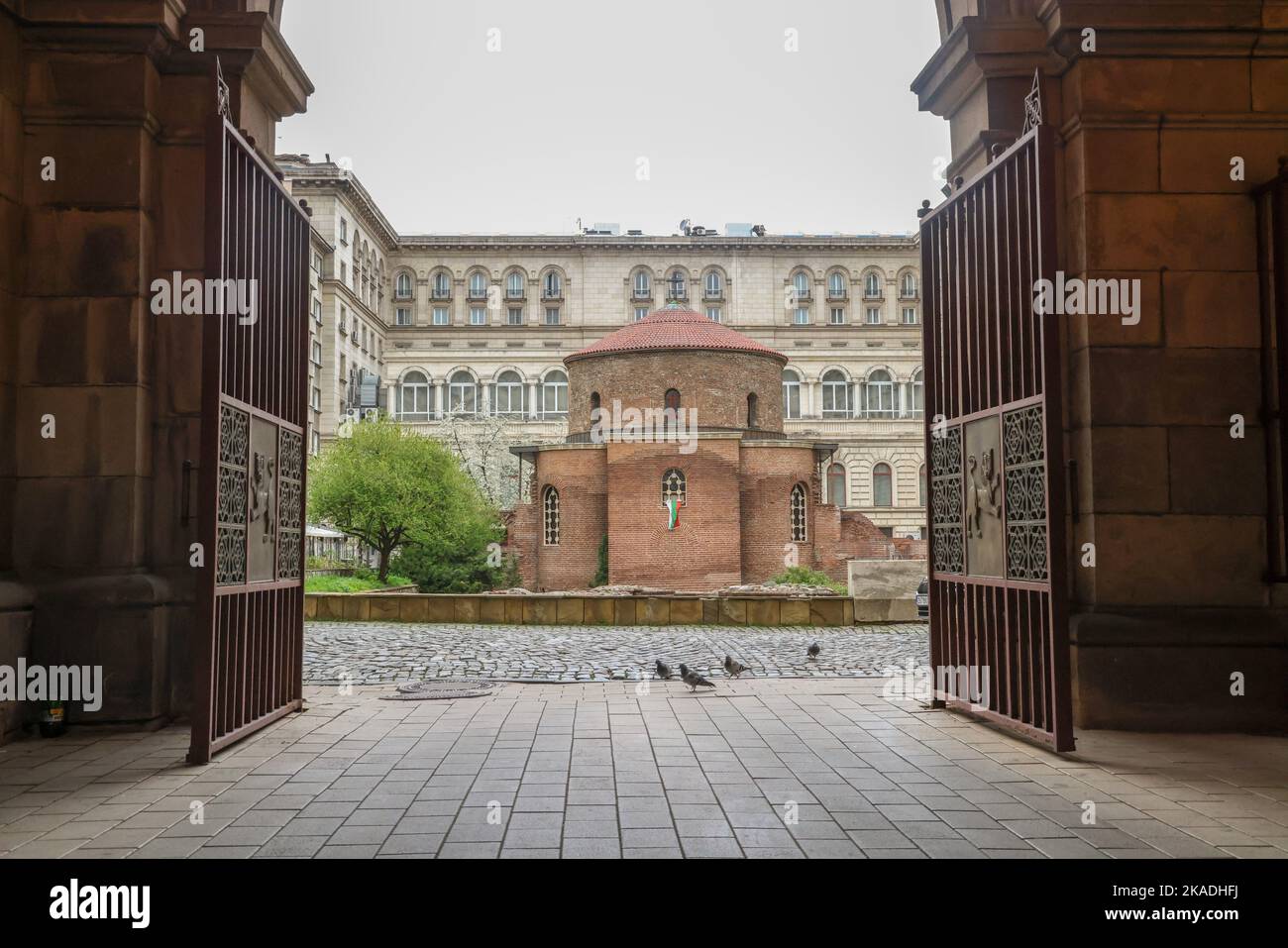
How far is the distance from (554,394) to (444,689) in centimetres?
5523

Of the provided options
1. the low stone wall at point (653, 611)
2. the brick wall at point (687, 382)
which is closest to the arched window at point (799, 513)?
the brick wall at point (687, 382)

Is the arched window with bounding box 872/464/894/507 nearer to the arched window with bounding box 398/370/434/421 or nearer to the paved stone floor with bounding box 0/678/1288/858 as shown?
the arched window with bounding box 398/370/434/421

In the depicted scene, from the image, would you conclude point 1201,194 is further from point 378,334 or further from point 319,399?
point 378,334

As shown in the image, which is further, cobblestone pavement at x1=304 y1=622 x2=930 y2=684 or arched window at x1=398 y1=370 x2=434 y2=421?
arched window at x1=398 y1=370 x2=434 y2=421

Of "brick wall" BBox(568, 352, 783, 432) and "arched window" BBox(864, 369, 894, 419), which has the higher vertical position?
"arched window" BBox(864, 369, 894, 419)

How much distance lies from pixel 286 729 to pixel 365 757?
136cm

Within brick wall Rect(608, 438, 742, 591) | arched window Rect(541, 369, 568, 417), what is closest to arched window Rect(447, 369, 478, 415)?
arched window Rect(541, 369, 568, 417)

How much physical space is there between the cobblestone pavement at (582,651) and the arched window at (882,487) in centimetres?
4250

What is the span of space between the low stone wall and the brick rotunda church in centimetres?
1397

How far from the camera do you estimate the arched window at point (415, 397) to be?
6469cm

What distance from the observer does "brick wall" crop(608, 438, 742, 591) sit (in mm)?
34562

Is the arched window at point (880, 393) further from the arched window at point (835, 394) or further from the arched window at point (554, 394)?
the arched window at point (554, 394)

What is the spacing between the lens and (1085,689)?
7.33 m

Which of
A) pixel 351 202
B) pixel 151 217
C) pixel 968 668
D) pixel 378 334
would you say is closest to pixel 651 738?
pixel 968 668
